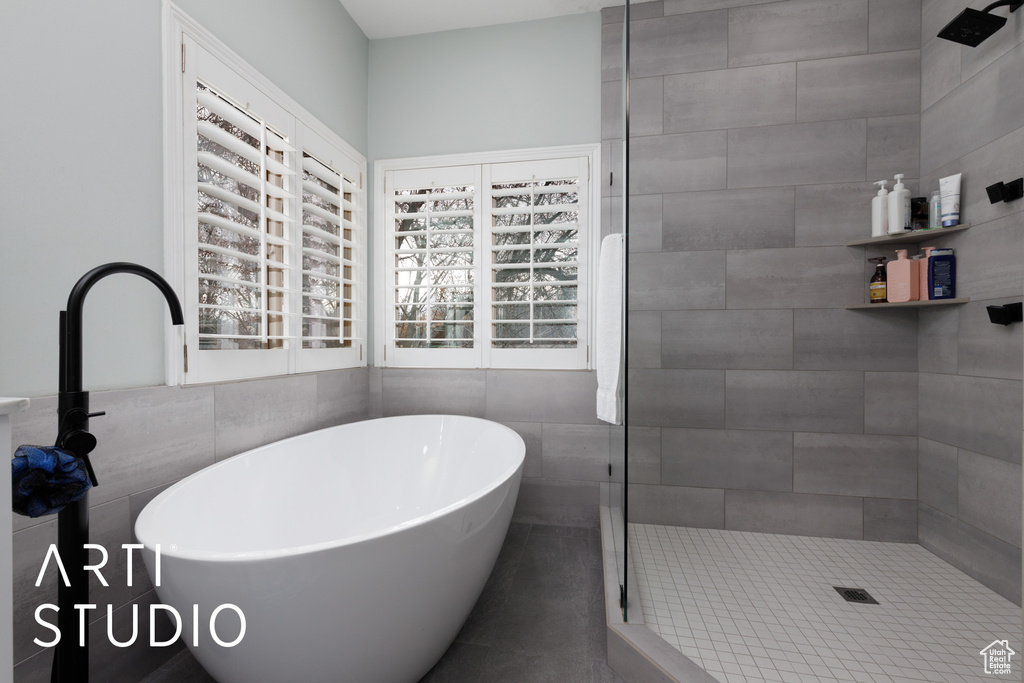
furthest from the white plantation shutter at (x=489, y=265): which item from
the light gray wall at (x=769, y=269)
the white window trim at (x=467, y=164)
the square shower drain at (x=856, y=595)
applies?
the square shower drain at (x=856, y=595)

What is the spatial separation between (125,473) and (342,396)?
1200 millimetres

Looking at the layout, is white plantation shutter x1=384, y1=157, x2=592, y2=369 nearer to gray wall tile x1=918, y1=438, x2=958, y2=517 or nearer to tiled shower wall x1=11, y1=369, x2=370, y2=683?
tiled shower wall x1=11, y1=369, x2=370, y2=683

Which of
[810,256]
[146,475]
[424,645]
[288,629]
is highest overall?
[810,256]

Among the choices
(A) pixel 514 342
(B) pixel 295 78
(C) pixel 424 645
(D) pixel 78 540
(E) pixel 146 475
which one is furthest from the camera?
(A) pixel 514 342

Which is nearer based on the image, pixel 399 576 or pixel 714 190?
pixel 399 576

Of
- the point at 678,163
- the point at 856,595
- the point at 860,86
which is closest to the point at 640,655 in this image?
the point at 856,595

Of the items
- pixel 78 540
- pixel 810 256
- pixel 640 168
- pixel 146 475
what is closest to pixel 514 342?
pixel 640 168

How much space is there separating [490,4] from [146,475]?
2.69 metres

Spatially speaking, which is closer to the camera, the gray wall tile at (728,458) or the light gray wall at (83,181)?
the light gray wall at (83,181)

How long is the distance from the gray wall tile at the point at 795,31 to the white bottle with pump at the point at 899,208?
75cm

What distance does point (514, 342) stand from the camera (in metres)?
2.66

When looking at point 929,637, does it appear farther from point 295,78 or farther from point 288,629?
point 295,78

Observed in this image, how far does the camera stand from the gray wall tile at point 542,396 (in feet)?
8.37

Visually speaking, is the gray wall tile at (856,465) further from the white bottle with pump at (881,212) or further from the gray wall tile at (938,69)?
the gray wall tile at (938,69)
